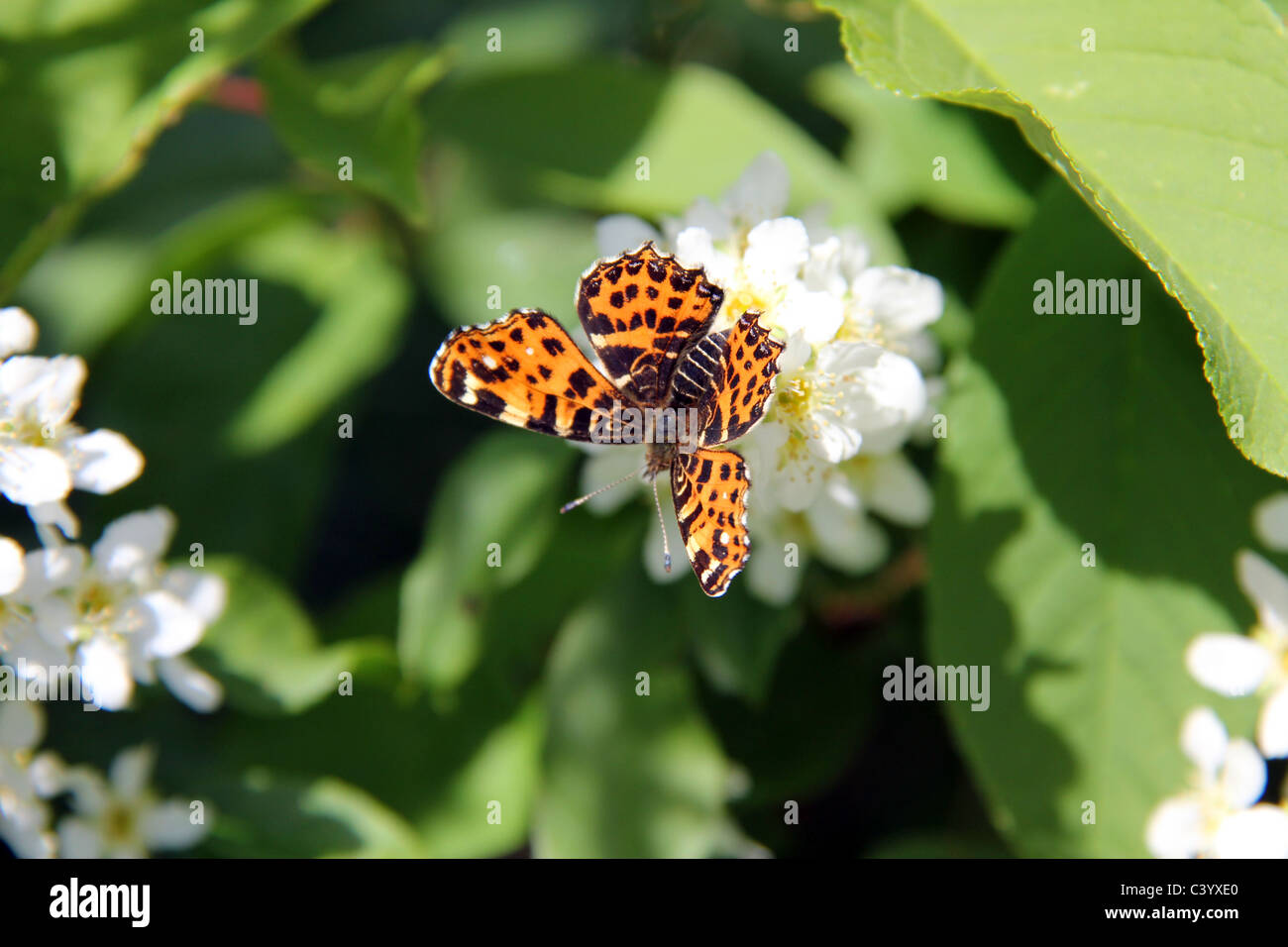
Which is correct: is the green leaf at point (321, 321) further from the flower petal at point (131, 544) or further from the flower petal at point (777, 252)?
the flower petal at point (777, 252)

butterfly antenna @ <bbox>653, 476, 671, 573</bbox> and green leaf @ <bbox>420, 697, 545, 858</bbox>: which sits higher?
butterfly antenna @ <bbox>653, 476, 671, 573</bbox>

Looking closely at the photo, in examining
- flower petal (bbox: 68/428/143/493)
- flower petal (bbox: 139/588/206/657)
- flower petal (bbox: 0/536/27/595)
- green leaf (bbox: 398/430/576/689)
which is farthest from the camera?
green leaf (bbox: 398/430/576/689)

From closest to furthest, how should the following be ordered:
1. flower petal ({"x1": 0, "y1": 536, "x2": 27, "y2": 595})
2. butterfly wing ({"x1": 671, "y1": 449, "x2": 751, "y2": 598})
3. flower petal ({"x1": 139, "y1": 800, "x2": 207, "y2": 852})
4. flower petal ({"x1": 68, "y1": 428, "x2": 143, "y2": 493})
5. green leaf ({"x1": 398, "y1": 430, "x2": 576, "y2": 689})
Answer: butterfly wing ({"x1": 671, "y1": 449, "x2": 751, "y2": 598})
flower petal ({"x1": 0, "y1": 536, "x2": 27, "y2": 595})
flower petal ({"x1": 68, "y1": 428, "x2": 143, "y2": 493})
green leaf ({"x1": 398, "y1": 430, "x2": 576, "y2": 689})
flower petal ({"x1": 139, "y1": 800, "x2": 207, "y2": 852})

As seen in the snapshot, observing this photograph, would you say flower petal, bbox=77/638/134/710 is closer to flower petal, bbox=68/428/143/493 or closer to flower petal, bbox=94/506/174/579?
flower petal, bbox=94/506/174/579

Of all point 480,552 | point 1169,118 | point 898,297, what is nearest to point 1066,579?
point 898,297

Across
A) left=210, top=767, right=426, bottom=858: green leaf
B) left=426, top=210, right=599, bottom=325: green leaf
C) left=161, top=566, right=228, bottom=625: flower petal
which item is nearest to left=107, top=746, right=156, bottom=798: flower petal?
left=210, top=767, right=426, bottom=858: green leaf

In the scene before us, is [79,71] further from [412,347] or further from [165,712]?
[165,712]

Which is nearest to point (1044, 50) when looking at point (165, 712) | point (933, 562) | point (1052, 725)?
point (933, 562)

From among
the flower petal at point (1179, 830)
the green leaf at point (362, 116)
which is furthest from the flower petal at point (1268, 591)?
the green leaf at point (362, 116)
